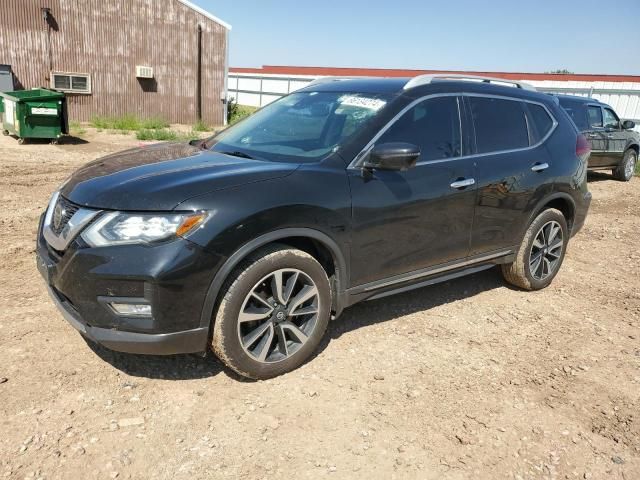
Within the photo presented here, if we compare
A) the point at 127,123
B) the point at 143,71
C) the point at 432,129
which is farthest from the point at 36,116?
the point at 432,129

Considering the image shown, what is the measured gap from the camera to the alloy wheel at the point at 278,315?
309cm

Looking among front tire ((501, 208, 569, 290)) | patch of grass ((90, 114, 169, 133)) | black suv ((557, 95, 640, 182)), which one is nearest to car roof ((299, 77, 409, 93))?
front tire ((501, 208, 569, 290))

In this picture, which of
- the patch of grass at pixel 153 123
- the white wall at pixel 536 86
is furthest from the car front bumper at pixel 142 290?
the white wall at pixel 536 86

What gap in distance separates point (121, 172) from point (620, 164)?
41.5ft

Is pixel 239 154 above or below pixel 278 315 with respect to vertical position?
above

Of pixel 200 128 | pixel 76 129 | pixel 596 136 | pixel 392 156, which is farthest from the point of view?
pixel 200 128

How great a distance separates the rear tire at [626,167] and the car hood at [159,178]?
1204 centimetres

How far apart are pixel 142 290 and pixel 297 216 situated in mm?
949

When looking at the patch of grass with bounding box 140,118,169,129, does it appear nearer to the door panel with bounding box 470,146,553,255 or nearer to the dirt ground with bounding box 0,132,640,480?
the dirt ground with bounding box 0,132,640,480

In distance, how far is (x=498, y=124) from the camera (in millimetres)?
4359

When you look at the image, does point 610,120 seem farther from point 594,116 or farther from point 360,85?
point 360,85

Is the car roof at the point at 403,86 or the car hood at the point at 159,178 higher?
the car roof at the point at 403,86

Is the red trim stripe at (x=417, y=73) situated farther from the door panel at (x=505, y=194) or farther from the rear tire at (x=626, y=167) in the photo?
the door panel at (x=505, y=194)

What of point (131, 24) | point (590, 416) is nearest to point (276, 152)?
point (590, 416)
